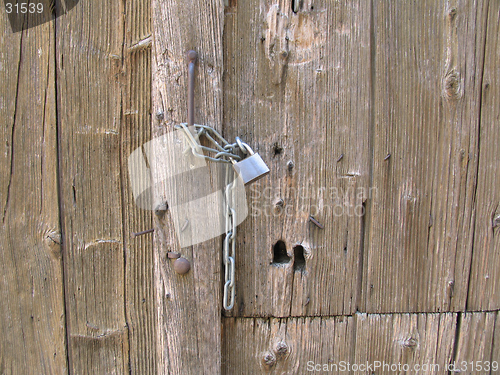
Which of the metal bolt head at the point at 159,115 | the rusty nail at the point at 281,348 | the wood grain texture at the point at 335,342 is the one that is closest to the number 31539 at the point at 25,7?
the metal bolt head at the point at 159,115

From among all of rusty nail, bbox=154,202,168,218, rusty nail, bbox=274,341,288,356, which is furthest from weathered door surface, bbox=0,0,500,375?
rusty nail, bbox=154,202,168,218

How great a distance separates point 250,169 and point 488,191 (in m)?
0.90

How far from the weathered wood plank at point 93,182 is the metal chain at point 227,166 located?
33cm

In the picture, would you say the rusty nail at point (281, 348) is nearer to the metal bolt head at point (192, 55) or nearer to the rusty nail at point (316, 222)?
the rusty nail at point (316, 222)

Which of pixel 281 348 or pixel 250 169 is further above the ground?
pixel 250 169

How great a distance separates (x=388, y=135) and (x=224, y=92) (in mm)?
592

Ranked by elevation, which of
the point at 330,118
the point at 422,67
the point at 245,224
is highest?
the point at 422,67

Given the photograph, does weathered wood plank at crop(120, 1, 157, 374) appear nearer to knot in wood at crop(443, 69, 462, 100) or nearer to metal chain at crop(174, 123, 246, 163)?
metal chain at crop(174, 123, 246, 163)

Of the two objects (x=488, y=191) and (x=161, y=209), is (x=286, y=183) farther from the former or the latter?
(x=488, y=191)

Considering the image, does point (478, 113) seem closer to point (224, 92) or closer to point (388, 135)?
point (388, 135)

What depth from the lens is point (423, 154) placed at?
1033mm

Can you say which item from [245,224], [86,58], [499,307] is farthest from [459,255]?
[86,58]

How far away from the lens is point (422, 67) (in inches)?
40.0

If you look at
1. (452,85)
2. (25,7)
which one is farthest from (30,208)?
(452,85)
